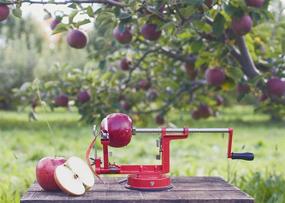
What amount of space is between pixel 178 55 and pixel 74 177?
7.45ft

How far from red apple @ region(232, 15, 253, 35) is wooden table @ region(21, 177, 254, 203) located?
1.01m

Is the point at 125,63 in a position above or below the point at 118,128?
above

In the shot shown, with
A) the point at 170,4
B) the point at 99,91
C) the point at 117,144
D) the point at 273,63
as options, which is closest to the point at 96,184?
the point at 117,144

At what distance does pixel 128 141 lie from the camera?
229 cm

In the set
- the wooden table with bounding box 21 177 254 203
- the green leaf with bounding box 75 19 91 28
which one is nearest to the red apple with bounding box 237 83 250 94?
the green leaf with bounding box 75 19 91 28

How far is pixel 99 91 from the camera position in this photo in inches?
177

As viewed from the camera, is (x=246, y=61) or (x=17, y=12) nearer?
(x=17, y=12)

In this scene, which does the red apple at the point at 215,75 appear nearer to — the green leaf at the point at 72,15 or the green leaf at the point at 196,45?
the green leaf at the point at 196,45

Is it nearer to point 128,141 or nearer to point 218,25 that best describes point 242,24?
point 218,25

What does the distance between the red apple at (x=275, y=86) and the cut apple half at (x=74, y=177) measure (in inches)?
60.8

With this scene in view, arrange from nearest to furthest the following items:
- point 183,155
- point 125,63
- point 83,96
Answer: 1. point 83,96
2. point 125,63
3. point 183,155

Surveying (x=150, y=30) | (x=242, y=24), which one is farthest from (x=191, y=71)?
(x=242, y=24)

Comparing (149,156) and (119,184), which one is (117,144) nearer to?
(119,184)

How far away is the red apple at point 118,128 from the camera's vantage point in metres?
2.23
